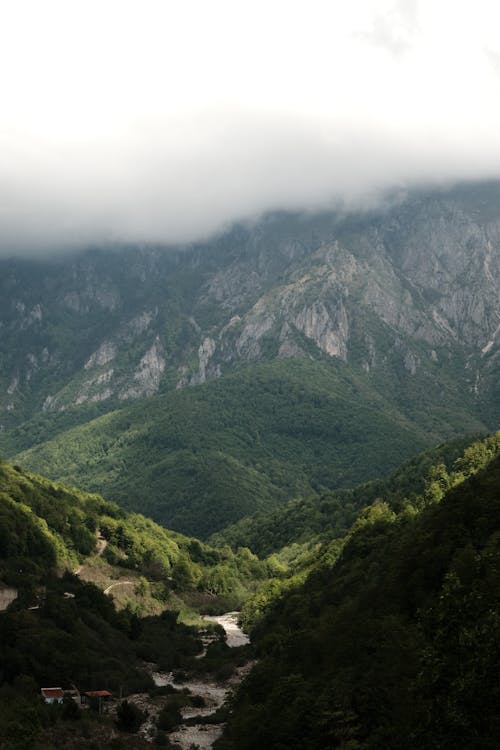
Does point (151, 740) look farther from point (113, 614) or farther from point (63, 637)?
point (113, 614)

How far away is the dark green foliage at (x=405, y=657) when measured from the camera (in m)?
51.1

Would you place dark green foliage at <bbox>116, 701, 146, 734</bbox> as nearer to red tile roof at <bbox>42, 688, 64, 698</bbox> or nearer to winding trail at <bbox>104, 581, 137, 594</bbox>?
red tile roof at <bbox>42, 688, 64, 698</bbox>

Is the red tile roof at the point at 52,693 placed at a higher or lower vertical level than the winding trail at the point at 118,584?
higher

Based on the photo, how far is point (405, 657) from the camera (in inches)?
2482

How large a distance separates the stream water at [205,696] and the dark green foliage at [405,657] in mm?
4938

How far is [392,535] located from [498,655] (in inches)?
2778

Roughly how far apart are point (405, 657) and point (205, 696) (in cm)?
5689

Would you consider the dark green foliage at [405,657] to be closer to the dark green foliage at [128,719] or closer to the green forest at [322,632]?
the green forest at [322,632]

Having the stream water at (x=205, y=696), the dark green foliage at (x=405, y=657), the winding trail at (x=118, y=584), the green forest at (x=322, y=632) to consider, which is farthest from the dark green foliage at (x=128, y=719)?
the winding trail at (x=118, y=584)

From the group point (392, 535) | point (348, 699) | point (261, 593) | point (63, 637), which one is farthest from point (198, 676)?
point (348, 699)

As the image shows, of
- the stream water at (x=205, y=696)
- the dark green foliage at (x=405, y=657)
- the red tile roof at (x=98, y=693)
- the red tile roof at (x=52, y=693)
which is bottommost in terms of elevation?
the stream water at (x=205, y=696)

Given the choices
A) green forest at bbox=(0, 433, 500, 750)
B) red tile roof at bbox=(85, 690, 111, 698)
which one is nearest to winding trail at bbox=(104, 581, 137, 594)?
green forest at bbox=(0, 433, 500, 750)

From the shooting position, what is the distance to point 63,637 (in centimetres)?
10675

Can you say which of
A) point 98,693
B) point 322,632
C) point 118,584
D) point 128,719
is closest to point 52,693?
point 98,693
